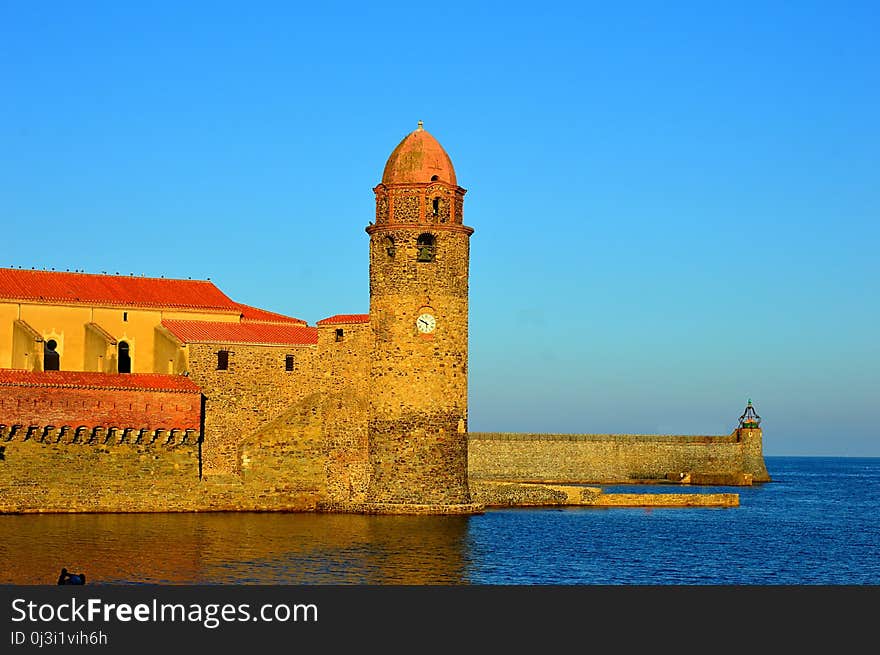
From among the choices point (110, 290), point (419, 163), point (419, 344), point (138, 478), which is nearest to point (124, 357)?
point (110, 290)

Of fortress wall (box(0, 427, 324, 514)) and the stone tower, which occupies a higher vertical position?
the stone tower

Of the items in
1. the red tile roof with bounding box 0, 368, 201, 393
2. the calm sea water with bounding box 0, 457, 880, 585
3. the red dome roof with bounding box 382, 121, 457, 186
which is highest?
the red dome roof with bounding box 382, 121, 457, 186

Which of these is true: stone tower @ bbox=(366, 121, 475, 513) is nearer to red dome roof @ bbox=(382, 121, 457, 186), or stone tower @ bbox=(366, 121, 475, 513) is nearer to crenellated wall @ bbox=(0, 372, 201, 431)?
red dome roof @ bbox=(382, 121, 457, 186)

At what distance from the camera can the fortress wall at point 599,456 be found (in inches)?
2778

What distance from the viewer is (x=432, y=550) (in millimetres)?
35125

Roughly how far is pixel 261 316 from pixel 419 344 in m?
10.4

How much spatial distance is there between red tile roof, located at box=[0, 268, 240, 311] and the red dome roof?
393 inches

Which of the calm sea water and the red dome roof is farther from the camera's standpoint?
the red dome roof

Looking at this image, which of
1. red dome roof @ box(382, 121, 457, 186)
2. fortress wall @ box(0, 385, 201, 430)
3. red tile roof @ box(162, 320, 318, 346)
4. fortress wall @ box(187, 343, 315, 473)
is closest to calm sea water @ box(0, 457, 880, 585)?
fortress wall @ box(187, 343, 315, 473)

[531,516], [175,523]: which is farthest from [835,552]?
[175,523]

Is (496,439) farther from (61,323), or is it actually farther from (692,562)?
(692,562)

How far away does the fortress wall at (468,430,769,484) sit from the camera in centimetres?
7056
